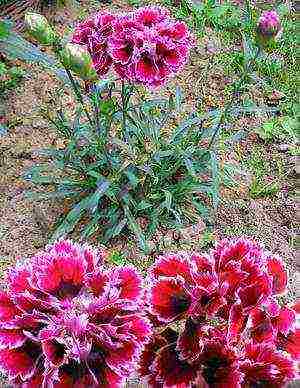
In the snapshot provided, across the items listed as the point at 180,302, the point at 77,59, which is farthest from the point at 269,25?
the point at 180,302

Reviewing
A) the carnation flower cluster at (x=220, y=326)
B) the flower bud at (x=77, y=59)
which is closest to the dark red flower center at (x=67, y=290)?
the carnation flower cluster at (x=220, y=326)

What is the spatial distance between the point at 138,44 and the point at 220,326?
110 centimetres

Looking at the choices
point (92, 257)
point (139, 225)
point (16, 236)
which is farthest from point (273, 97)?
point (92, 257)

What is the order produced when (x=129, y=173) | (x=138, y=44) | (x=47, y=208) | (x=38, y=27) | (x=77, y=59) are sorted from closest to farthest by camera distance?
(x=77, y=59), (x=38, y=27), (x=138, y=44), (x=129, y=173), (x=47, y=208)

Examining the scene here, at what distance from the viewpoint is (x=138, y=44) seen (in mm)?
2176

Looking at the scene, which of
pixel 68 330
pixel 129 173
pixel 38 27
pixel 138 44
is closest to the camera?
pixel 68 330

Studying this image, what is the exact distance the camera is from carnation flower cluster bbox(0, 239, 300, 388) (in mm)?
1331

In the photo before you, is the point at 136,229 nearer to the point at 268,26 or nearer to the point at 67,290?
the point at 268,26

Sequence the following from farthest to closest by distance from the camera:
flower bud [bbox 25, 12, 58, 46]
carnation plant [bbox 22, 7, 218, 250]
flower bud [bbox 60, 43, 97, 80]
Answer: carnation plant [bbox 22, 7, 218, 250] → flower bud [bbox 25, 12, 58, 46] → flower bud [bbox 60, 43, 97, 80]

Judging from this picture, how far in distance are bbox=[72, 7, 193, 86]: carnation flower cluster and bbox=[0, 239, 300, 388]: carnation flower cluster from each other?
0.90 m

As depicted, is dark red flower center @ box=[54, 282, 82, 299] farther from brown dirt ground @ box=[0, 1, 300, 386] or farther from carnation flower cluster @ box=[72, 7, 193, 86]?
brown dirt ground @ box=[0, 1, 300, 386]

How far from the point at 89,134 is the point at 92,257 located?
4.10 ft

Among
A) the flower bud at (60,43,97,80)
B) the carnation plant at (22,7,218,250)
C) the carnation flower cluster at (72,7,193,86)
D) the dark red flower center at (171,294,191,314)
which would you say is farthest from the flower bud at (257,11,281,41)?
the dark red flower center at (171,294,191,314)

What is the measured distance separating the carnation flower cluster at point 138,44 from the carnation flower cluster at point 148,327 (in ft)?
2.94
